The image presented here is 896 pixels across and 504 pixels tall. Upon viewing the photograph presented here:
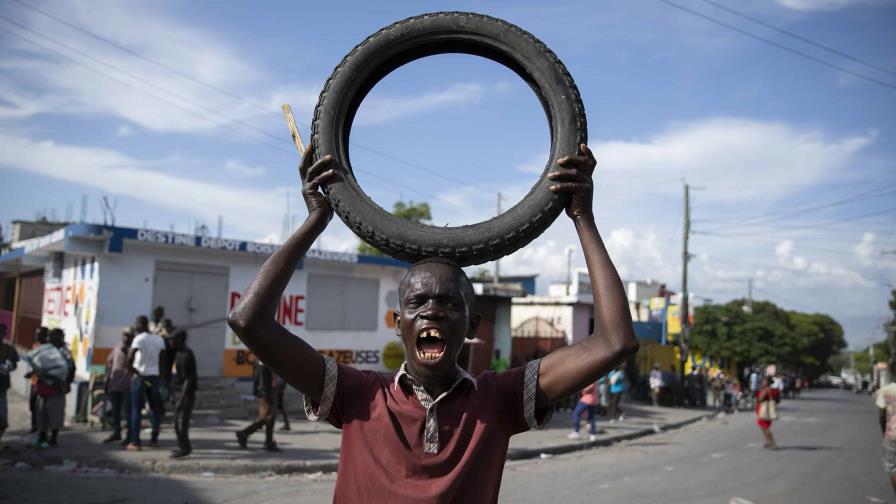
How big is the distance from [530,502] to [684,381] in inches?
819

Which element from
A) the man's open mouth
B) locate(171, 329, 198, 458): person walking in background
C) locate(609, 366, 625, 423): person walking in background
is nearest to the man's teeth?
the man's open mouth

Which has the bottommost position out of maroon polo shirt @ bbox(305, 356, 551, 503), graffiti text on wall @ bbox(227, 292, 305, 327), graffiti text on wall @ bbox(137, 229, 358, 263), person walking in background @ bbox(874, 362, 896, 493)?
person walking in background @ bbox(874, 362, 896, 493)

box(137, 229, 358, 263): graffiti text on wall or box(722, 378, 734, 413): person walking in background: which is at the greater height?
box(137, 229, 358, 263): graffiti text on wall

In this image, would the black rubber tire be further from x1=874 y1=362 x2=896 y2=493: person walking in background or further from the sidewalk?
the sidewalk

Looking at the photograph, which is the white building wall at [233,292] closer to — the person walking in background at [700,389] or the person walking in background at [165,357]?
the person walking in background at [165,357]

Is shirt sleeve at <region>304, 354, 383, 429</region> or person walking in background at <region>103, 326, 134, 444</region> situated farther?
person walking in background at <region>103, 326, 134, 444</region>

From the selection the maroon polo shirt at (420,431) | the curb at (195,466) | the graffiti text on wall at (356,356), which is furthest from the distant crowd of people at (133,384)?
the maroon polo shirt at (420,431)

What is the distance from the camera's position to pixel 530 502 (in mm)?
8695

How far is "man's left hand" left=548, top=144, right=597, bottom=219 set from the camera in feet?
8.55

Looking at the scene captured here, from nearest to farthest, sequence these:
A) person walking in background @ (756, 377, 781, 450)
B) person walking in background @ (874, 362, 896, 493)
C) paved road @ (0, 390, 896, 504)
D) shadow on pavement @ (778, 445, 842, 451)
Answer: person walking in background @ (874, 362, 896, 493), paved road @ (0, 390, 896, 504), person walking in background @ (756, 377, 781, 450), shadow on pavement @ (778, 445, 842, 451)

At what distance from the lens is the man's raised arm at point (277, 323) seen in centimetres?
240

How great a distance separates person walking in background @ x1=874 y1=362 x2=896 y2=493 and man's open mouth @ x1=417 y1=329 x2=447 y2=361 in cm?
729

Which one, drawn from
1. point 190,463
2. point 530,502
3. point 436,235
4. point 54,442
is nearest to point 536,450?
point 530,502

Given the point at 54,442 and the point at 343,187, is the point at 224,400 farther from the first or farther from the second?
the point at 343,187
